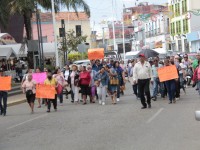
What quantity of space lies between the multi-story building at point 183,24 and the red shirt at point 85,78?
126 ft

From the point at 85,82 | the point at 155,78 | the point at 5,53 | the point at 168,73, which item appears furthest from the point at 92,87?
the point at 5,53

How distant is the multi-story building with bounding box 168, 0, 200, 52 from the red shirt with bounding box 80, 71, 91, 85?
3854 cm

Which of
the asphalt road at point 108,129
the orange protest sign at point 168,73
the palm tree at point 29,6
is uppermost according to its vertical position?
the palm tree at point 29,6

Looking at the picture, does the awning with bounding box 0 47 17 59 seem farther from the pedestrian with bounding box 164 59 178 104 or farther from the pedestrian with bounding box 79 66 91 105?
the pedestrian with bounding box 164 59 178 104

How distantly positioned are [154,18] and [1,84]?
62.8m

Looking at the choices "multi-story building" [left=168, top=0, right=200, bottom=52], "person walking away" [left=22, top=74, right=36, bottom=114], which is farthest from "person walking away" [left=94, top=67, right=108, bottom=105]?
"multi-story building" [left=168, top=0, right=200, bottom=52]

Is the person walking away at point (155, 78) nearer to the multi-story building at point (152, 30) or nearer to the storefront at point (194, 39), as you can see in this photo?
the storefront at point (194, 39)

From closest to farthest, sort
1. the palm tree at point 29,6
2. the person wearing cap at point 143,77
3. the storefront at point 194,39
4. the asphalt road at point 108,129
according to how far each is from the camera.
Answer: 1. the asphalt road at point 108,129
2. the person wearing cap at point 143,77
3. the palm tree at point 29,6
4. the storefront at point 194,39

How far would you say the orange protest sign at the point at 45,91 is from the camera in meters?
17.5

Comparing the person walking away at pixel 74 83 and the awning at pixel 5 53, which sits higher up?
the awning at pixel 5 53

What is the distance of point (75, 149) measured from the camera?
912cm

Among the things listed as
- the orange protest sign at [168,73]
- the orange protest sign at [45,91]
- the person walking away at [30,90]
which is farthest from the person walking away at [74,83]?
the orange protest sign at [168,73]

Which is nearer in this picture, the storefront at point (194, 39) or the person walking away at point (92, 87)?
the person walking away at point (92, 87)

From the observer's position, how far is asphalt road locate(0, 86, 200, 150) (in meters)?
9.48
